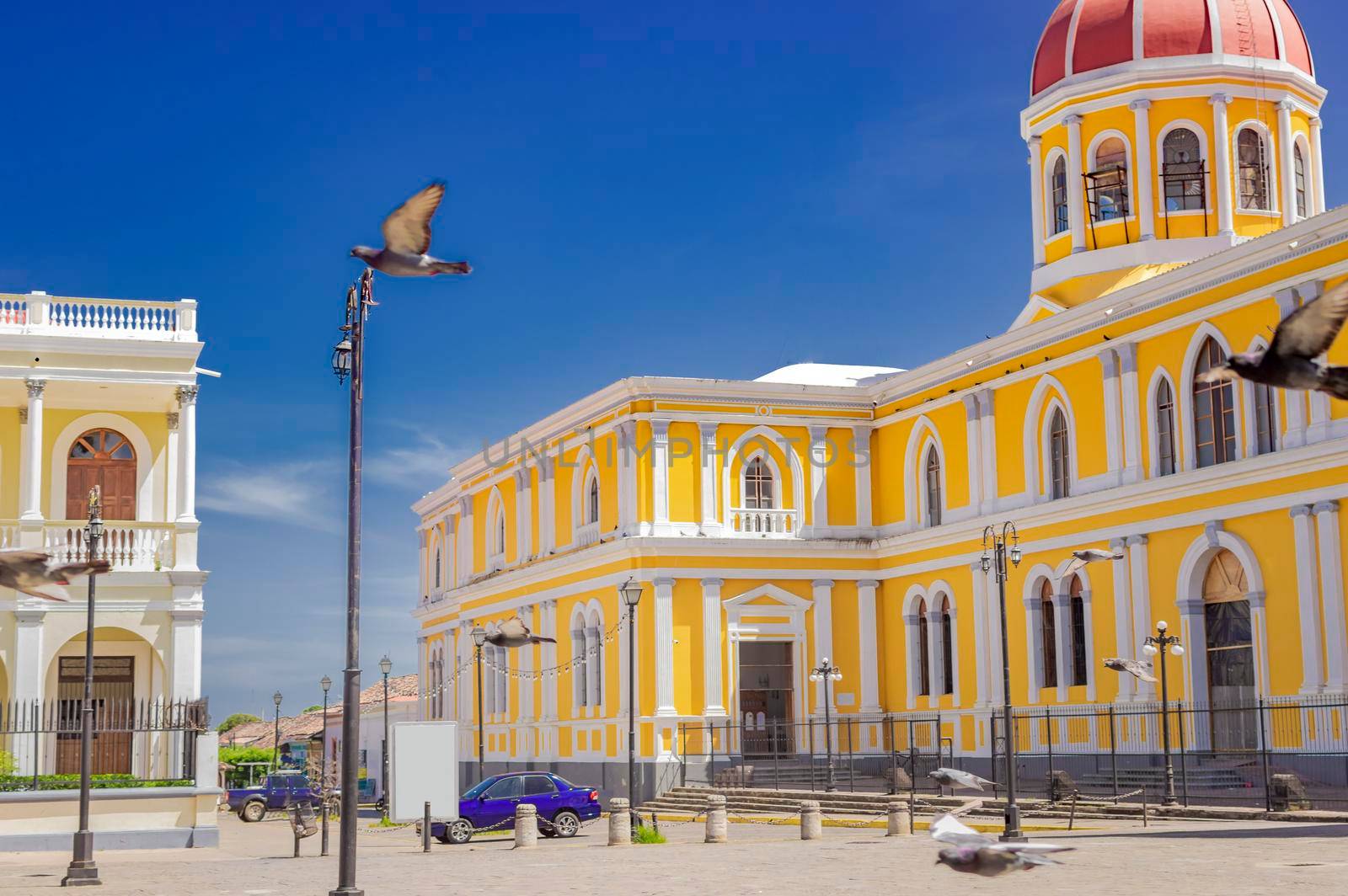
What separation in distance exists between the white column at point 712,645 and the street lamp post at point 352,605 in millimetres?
27965

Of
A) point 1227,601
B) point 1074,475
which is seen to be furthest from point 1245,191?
point 1227,601

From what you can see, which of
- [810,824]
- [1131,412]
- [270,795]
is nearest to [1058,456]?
[1131,412]

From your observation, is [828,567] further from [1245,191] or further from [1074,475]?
[1245,191]

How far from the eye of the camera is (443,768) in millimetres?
24578

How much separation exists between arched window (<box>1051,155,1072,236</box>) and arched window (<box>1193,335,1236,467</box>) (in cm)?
918

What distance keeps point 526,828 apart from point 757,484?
1905 centimetres

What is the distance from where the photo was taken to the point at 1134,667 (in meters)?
34.9

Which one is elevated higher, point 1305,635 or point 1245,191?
point 1245,191

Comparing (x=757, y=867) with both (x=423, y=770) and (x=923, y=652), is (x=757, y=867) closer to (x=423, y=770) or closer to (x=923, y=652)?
(x=423, y=770)

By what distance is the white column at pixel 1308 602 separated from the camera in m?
33.0

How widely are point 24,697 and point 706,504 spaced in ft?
60.3

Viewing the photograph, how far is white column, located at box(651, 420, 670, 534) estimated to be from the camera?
46.8 meters

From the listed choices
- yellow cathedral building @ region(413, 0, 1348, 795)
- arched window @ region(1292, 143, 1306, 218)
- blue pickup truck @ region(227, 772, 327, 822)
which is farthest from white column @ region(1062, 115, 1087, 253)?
blue pickup truck @ region(227, 772, 327, 822)

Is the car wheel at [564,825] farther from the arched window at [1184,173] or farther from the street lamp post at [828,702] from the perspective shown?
the arched window at [1184,173]
